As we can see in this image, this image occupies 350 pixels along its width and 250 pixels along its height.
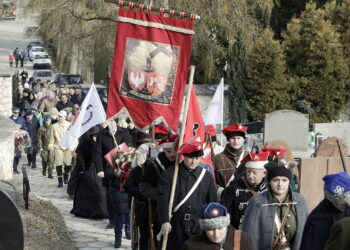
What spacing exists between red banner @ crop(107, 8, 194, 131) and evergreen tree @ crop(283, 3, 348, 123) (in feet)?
58.7

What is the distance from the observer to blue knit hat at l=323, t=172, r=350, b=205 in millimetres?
6195

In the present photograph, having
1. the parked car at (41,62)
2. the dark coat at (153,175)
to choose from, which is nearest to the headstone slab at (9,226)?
the dark coat at (153,175)

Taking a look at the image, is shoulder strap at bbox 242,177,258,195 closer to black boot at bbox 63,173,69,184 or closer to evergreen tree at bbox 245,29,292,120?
black boot at bbox 63,173,69,184

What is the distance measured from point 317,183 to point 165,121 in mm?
2330

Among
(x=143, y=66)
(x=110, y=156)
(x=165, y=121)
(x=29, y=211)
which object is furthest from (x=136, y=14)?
(x=29, y=211)

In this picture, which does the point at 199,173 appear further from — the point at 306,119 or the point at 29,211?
the point at 306,119

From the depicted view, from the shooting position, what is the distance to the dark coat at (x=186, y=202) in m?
8.38

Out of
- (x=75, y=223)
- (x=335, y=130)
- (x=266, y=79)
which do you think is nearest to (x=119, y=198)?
(x=75, y=223)

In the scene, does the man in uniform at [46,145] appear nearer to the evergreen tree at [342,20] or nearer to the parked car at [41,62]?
the evergreen tree at [342,20]

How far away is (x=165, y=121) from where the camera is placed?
32.7 feet

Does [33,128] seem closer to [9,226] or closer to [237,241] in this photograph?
[237,241]

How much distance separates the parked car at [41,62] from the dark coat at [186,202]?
55.3m

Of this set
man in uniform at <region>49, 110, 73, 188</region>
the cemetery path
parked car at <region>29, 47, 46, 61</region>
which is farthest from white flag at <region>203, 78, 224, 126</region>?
parked car at <region>29, 47, 46, 61</region>

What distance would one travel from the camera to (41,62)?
62688 millimetres
